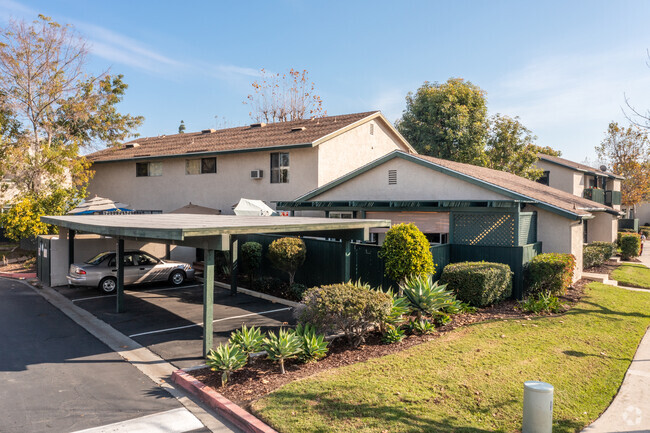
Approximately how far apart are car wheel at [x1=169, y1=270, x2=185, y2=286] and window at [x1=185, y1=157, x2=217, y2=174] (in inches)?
346

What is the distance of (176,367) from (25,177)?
21656mm

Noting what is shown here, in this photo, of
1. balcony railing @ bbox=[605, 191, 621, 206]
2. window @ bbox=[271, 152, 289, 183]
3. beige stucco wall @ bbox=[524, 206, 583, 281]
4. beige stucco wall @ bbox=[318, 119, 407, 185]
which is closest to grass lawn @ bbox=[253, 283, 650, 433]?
beige stucco wall @ bbox=[524, 206, 583, 281]

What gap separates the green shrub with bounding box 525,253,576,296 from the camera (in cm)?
1334

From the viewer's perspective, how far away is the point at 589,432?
19.9 feet

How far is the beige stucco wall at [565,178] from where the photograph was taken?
110ft

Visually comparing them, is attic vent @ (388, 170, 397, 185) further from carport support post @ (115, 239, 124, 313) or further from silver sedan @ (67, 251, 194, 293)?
carport support post @ (115, 239, 124, 313)

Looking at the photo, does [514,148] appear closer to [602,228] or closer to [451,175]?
[602,228]

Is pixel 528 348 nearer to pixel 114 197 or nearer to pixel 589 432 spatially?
pixel 589 432

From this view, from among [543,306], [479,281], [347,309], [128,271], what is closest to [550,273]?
[543,306]

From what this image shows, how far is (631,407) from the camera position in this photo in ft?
22.4

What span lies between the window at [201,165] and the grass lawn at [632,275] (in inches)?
809

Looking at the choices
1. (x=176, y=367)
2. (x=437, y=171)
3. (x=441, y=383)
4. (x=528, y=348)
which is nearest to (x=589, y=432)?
(x=441, y=383)

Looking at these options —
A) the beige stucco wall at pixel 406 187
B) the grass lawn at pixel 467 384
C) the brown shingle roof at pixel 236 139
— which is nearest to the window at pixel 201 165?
the brown shingle roof at pixel 236 139

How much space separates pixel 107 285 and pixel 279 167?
32.9 ft
